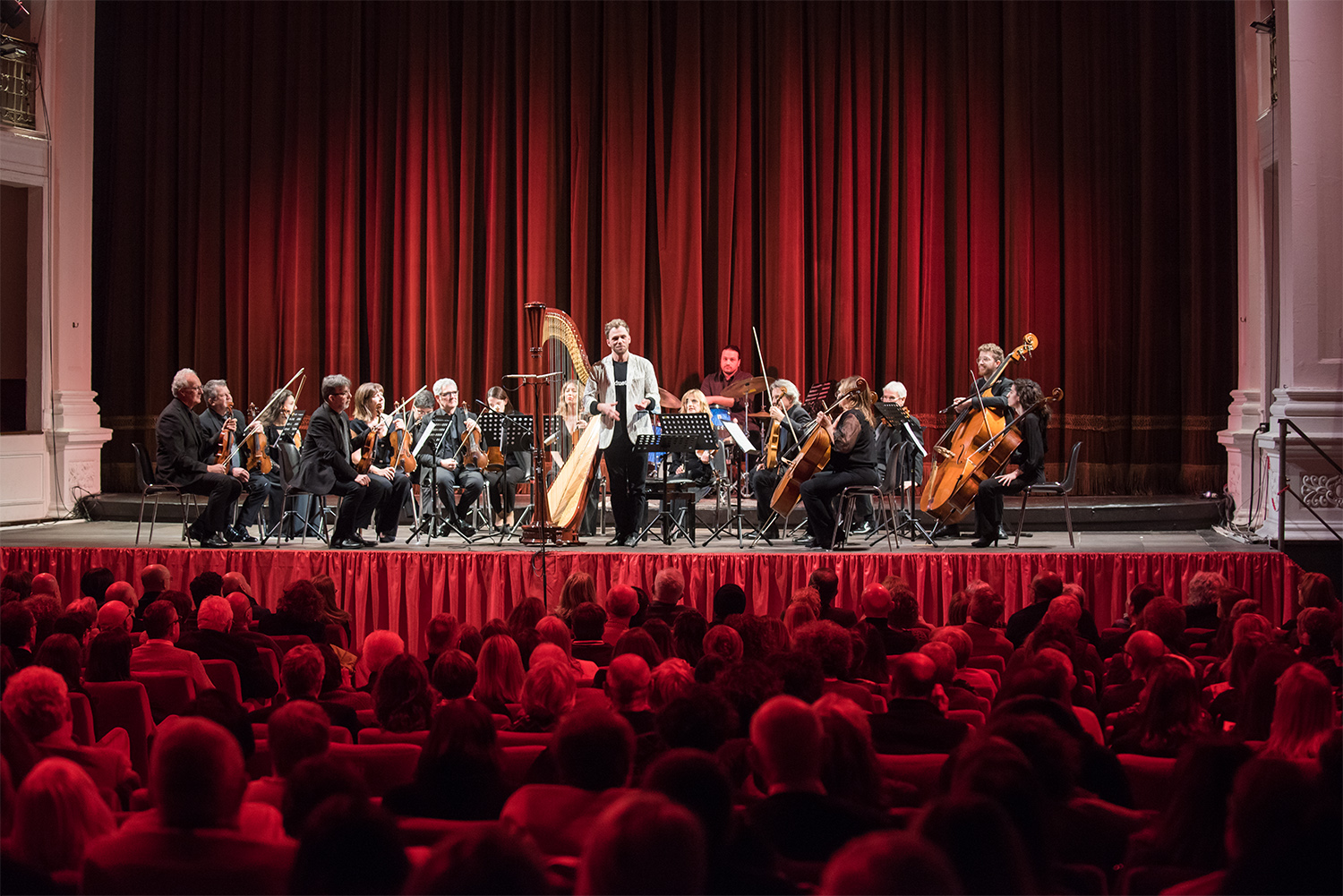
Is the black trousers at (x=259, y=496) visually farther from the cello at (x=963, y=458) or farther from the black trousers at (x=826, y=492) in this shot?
the cello at (x=963, y=458)

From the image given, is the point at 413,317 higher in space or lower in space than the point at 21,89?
lower

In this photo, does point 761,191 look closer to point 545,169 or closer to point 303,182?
point 545,169

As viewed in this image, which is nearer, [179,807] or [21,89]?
[179,807]

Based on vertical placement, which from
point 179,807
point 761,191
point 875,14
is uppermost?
point 875,14

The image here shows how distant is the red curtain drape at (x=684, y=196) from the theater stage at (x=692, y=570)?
3996 mm

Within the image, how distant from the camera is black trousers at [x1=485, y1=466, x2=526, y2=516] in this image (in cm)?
953

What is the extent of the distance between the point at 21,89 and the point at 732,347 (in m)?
7.01

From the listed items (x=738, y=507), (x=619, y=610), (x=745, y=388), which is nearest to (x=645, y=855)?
(x=619, y=610)

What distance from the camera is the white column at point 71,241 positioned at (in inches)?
456

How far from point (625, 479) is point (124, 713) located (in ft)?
16.0

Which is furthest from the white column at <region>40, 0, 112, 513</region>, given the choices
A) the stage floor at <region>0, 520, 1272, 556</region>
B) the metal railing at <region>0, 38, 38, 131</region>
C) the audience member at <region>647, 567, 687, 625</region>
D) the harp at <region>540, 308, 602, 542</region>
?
the audience member at <region>647, 567, 687, 625</region>

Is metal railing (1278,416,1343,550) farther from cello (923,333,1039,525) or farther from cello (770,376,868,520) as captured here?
cello (770,376,868,520)

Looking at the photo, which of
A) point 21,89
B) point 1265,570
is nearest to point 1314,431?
point 1265,570

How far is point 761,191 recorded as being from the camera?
1283 cm
